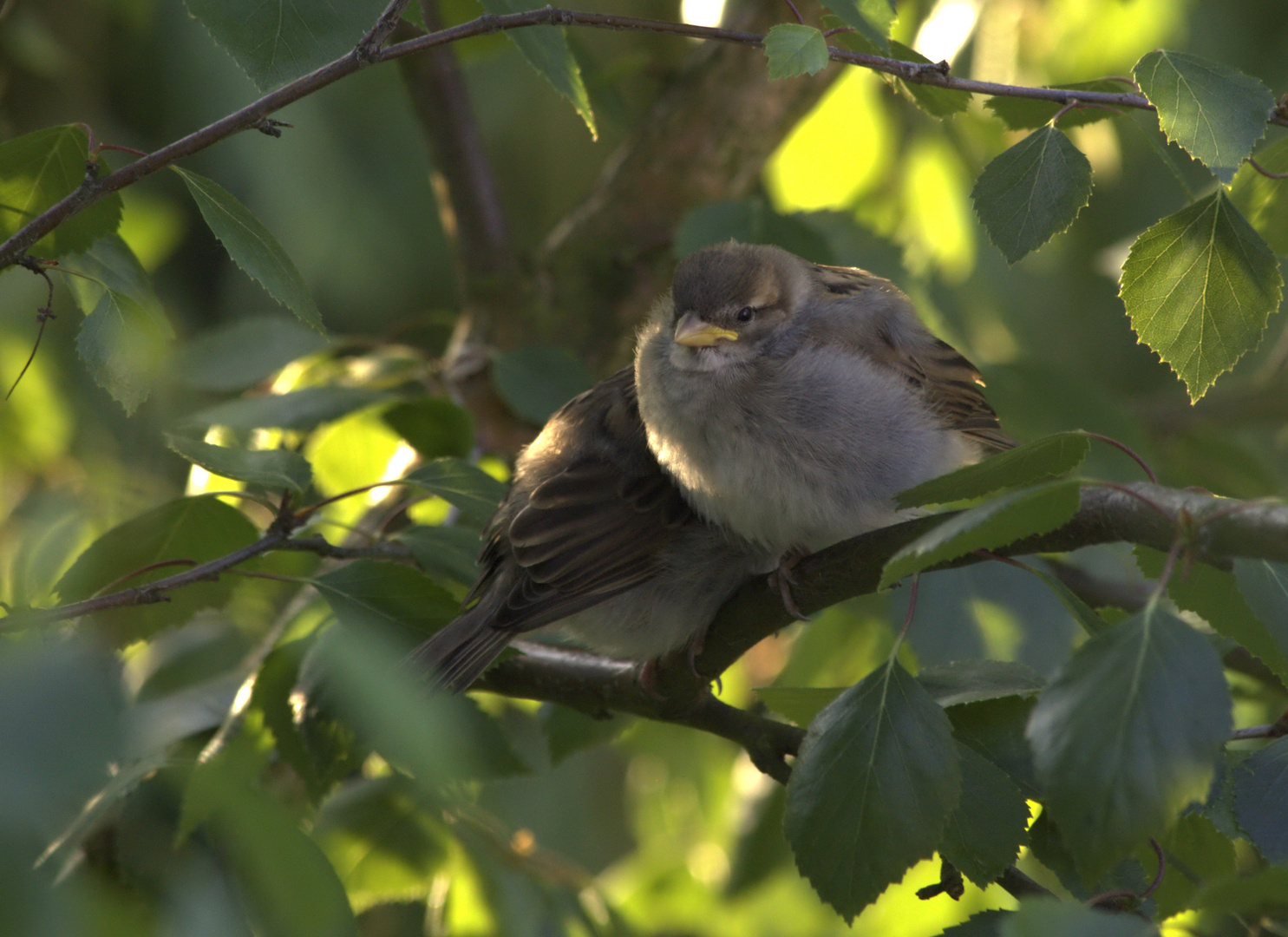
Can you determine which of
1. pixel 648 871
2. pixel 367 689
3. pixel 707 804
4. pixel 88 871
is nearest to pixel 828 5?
pixel 367 689

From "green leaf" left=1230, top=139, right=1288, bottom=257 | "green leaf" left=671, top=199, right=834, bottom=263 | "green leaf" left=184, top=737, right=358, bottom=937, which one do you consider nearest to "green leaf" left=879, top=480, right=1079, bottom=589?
"green leaf" left=184, top=737, right=358, bottom=937

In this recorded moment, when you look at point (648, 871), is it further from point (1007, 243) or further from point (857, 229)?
point (1007, 243)

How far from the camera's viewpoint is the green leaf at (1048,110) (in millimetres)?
1229

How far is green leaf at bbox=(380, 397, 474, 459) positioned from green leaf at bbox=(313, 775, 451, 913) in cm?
54

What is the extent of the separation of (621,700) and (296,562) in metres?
0.54

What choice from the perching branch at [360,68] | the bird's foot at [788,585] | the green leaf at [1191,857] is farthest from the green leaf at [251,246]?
the green leaf at [1191,857]

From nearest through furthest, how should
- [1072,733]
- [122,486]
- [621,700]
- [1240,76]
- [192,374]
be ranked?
[1072,733] → [1240,76] → [621,700] → [122,486] → [192,374]

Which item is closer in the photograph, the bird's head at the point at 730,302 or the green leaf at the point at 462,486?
the green leaf at the point at 462,486

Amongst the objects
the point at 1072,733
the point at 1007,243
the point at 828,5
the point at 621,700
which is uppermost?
the point at 828,5

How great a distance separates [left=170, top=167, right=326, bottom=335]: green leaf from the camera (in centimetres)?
114

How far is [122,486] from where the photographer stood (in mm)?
1894

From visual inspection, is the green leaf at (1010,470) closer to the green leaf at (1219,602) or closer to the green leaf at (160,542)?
the green leaf at (1219,602)

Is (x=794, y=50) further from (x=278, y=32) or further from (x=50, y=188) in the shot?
(x=50, y=188)

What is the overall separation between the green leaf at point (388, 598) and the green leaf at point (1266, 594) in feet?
2.76
